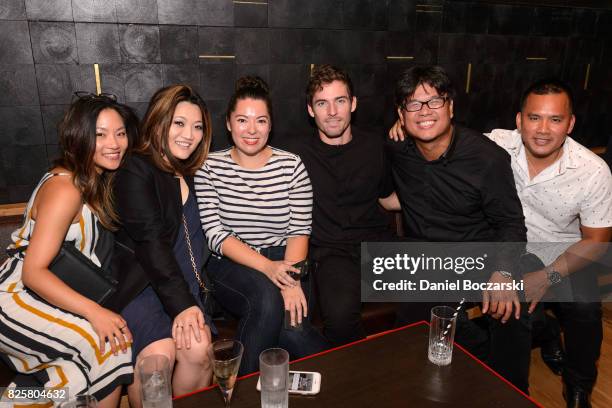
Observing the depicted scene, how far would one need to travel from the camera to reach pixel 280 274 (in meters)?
2.01

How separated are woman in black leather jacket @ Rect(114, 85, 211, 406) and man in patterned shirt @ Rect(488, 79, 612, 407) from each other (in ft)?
4.83

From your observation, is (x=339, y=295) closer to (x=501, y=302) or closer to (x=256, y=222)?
(x=256, y=222)

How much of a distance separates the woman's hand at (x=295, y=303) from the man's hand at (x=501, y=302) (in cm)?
81

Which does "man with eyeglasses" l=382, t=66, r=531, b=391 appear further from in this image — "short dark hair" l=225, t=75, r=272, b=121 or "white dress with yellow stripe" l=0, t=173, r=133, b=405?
"white dress with yellow stripe" l=0, t=173, r=133, b=405

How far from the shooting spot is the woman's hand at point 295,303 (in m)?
2.00

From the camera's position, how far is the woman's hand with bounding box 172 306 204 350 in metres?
1.75

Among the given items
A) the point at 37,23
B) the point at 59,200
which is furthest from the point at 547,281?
the point at 37,23

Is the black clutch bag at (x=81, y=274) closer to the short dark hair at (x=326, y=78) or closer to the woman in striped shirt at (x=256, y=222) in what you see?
the woman in striped shirt at (x=256, y=222)

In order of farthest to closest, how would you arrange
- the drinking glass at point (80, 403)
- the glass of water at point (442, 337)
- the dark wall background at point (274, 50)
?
the dark wall background at point (274, 50) < the glass of water at point (442, 337) < the drinking glass at point (80, 403)

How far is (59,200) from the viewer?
1.67m

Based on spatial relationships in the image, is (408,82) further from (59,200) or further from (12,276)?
(12,276)

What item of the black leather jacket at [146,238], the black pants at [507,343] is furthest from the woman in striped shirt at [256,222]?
the black pants at [507,343]

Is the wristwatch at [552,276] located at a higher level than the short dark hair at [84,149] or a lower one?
lower

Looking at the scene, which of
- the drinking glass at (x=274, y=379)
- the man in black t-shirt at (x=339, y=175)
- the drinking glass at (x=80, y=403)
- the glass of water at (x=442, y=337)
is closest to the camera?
the drinking glass at (x=80, y=403)
